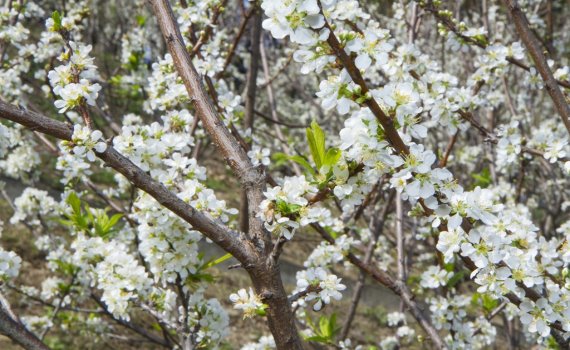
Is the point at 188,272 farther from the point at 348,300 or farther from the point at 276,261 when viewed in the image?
the point at 348,300

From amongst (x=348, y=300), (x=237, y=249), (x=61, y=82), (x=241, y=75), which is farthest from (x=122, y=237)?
(x=241, y=75)

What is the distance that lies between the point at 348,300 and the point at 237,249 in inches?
244

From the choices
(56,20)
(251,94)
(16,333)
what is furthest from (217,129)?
(251,94)

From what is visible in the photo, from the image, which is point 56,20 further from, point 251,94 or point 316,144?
point 251,94

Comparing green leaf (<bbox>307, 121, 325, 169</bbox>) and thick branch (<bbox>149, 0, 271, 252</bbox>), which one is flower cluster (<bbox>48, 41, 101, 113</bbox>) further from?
green leaf (<bbox>307, 121, 325, 169</bbox>)

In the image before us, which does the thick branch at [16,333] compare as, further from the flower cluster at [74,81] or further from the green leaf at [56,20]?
the green leaf at [56,20]

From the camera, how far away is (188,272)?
A: 1.89 m

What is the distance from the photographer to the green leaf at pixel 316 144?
4.30 ft

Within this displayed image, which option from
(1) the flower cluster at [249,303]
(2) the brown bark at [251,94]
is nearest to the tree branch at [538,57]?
(1) the flower cluster at [249,303]

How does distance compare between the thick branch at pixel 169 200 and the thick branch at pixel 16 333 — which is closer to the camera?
the thick branch at pixel 169 200

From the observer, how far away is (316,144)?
1.33 metres

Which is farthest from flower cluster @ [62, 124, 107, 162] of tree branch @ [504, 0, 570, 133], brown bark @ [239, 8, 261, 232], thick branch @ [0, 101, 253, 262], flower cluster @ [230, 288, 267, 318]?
brown bark @ [239, 8, 261, 232]

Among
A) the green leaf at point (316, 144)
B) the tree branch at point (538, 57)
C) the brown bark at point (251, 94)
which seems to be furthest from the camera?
the brown bark at point (251, 94)

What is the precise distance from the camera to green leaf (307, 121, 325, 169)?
4.30ft
